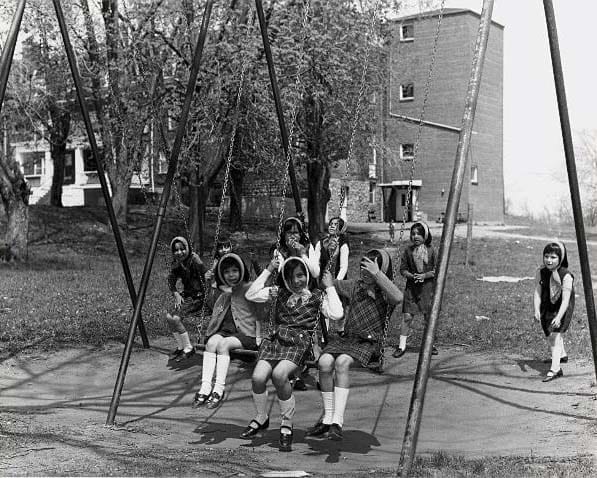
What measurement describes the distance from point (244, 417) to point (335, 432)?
64.4 inches

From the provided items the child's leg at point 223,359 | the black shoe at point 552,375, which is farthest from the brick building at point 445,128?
Result: the child's leg at point 223,359

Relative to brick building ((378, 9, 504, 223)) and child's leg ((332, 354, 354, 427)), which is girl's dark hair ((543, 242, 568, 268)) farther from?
brick building ((378, 9, 504, 223))

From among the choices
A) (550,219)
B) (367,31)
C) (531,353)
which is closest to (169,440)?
(531,353)

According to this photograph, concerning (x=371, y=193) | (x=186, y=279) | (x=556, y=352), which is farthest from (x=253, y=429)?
(x=371, y=193)

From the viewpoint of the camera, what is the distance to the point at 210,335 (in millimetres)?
6699

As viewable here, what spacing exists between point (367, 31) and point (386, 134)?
21.5 feet

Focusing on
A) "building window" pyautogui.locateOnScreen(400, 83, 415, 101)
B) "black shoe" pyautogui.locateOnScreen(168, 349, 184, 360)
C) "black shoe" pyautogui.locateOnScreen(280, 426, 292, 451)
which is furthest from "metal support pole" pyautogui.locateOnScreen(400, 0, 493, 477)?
"building window" pyautogui.locateOnScreen(400, 83, 415, 101)

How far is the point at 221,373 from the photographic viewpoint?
6383 mm

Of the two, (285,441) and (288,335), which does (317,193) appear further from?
(285,441)

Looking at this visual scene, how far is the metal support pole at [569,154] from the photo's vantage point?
6.17 metres

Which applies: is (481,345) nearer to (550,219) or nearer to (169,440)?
(169,440)

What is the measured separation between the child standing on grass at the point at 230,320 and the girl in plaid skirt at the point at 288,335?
646 mm

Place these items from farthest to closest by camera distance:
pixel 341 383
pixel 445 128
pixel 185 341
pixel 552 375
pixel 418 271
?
pixel 445 128 < pixel 185 341 < pixel 418 271 < pixel 552 375 < pixel 341 383

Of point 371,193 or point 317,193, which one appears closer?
point 317,193
